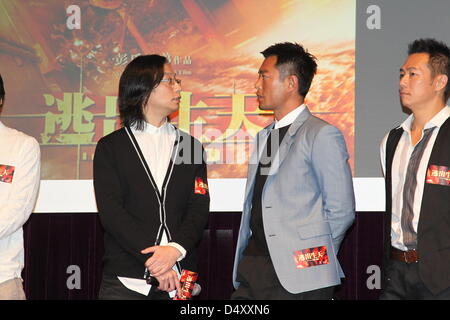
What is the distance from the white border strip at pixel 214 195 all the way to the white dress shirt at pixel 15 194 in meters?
1.20

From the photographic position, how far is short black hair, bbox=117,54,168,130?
306 cm

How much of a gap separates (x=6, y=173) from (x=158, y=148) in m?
0.69

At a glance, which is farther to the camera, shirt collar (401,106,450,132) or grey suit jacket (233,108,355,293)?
shirt collar (401,106,450,132)

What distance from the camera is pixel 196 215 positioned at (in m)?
2.96

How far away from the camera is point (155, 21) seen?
4.27m

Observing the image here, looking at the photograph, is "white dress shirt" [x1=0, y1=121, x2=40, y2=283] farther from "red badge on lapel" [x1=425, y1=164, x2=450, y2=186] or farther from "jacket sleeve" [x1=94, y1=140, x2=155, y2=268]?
"red badge on lapel" [x1=425, y1=164, x2=450, y2=186]

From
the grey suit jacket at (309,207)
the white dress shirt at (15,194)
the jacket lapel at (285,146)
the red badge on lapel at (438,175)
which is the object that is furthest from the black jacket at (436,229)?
the white dress shirt at (15,194)

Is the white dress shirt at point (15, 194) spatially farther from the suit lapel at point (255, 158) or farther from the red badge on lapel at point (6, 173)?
the suit lapel at point (255, 158)

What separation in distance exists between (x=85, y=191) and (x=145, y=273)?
1.50 m

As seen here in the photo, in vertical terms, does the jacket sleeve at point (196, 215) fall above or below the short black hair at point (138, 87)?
below

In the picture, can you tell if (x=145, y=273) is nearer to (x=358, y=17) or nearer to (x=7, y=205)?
(x=7, y=205)

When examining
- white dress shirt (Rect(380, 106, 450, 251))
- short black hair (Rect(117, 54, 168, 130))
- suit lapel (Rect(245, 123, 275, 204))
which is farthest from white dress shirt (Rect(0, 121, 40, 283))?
white dress shirt (Rect(380, 106, 450, 251))

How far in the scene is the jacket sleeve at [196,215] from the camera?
285 centimetres

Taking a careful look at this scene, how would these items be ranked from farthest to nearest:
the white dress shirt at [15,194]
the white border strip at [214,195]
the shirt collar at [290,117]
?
the white border strip at [214,195] → the shirt collar at [290,117] → the white dress shirt at [15,194]
